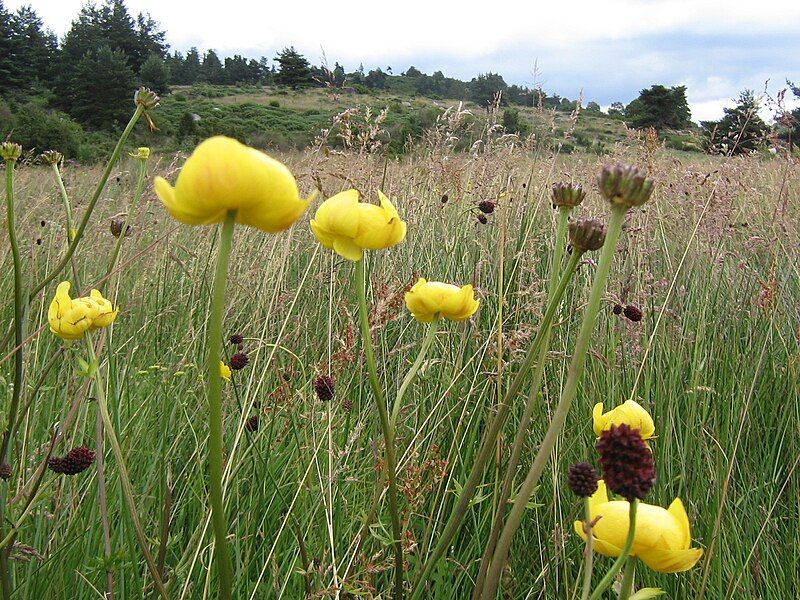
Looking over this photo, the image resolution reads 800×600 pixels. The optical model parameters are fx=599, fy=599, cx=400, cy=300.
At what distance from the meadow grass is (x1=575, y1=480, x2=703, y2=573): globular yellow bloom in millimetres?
276

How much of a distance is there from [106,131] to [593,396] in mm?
28224

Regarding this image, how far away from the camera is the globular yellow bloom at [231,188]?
48 cm

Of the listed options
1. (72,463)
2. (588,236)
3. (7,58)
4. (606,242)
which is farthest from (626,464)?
(7,58)

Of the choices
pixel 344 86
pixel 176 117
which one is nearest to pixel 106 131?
pixel 176 117

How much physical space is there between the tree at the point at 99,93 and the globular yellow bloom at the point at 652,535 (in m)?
30.3

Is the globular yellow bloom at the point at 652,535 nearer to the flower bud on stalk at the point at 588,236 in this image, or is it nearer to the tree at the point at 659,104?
the flower bud on stalk at the point at 588,236

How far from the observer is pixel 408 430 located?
153cm

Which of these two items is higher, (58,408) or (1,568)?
(1,568)

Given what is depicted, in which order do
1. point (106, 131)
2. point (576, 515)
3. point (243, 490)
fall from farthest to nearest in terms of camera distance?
point (106, 131) < point (243, 490) < point (576, 515)

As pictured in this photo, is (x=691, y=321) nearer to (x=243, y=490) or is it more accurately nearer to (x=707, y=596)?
(x=707, y=596)

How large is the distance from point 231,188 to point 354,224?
0.37m

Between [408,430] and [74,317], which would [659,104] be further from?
[74,317]

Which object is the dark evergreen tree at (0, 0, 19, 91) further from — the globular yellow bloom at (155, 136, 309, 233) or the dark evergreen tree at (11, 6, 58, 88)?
the globular yellow bloom at (155, 136, 309, 233)

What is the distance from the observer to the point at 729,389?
1658 millimetres
